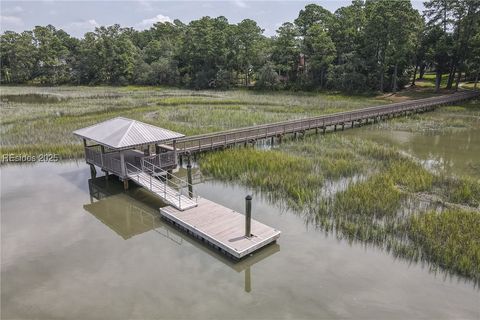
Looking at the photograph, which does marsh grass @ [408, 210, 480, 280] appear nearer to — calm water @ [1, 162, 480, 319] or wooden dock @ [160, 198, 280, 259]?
calm water @ [1, 162, 480, 319]

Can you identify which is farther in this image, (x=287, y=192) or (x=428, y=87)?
(x=428, y=87)

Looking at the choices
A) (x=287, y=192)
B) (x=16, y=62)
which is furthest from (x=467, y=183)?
(x=16, y=62)

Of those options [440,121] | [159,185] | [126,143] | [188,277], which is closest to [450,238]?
[188,277]

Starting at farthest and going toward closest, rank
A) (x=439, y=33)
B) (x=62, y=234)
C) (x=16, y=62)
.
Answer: (x=16, y=62) < (x=439, y=33) < (x=62, y=234)

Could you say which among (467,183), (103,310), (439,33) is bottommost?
(103,310)

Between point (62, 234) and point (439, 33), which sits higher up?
point (439, 33)

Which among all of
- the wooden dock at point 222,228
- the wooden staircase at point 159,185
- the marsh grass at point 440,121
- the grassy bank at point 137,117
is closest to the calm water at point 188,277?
the wooden dock at point 222,228

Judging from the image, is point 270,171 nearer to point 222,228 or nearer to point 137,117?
point 222,228

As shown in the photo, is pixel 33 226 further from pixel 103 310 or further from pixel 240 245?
pixel 240 245
